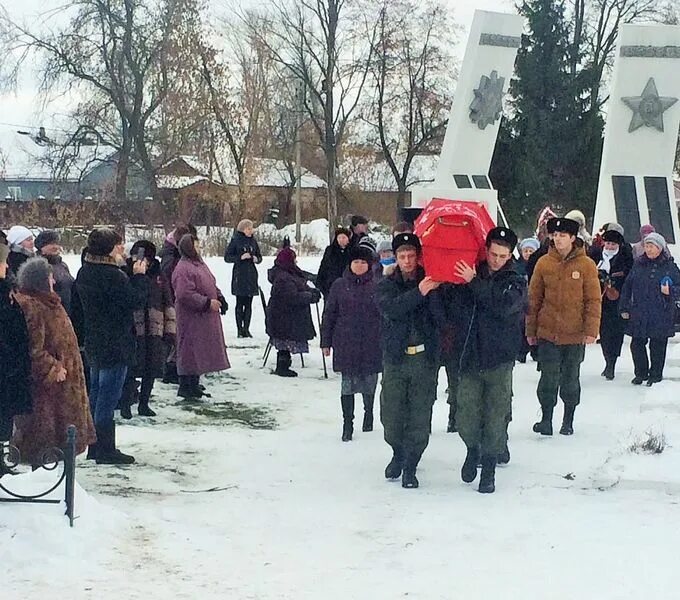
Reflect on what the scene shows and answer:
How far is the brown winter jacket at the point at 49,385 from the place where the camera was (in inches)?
226

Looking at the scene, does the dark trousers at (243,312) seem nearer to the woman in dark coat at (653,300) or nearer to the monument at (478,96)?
the woman in dark coat at (653,300)

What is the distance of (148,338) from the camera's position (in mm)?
8367

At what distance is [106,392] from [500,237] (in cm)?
283

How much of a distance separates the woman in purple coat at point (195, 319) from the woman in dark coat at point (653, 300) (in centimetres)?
406

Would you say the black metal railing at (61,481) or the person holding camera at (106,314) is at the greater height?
the person holding camera at (106,314)

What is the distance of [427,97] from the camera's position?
3597cm

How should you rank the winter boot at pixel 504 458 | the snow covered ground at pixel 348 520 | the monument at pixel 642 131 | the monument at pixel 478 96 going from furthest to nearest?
the monument at pixel 478 96 → the monument at pixel 642 131 → the winter boot at pixel 504 458 → the snow covered ground at pixel 348 520

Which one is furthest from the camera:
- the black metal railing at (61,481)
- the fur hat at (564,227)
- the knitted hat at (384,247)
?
the knitted hat at (384,247)

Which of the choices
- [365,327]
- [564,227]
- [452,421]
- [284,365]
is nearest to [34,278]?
[365,327]

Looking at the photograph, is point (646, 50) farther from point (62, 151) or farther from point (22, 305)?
point (62, 151)

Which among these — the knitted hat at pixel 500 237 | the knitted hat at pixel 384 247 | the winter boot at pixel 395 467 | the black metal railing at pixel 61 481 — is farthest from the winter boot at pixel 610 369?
the black metal railing at pixel 61 481

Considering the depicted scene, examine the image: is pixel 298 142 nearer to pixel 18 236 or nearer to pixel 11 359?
pixel 18 236

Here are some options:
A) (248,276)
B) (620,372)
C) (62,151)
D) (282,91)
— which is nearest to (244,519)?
(620,372)

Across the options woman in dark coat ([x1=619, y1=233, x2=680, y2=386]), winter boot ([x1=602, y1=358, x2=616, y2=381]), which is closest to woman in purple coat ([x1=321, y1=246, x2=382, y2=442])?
woman in dark coat ([x1=619, y1=233, x2=680, y2=386])
